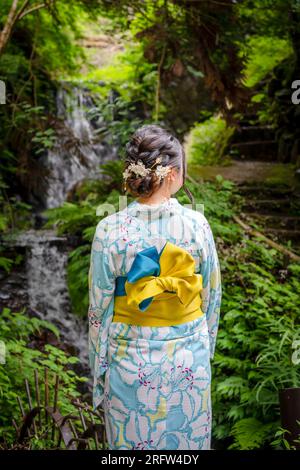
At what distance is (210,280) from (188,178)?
4.83 metres

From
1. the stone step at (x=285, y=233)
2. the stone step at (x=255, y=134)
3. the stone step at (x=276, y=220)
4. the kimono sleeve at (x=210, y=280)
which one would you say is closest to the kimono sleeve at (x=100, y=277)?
the kimono sleeve at (x=210, y=280)

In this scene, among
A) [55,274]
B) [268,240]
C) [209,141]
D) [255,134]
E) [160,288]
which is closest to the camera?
[160,288]

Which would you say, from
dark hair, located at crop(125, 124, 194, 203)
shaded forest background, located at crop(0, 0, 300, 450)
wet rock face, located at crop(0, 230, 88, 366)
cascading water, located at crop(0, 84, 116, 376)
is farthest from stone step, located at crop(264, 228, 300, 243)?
dark hair, located at crop(125, 124, 194, 203)

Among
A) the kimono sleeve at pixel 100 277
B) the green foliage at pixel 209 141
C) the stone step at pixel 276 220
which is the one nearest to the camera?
the kimono sleeve at pixel 100 277

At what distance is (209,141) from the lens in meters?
11.7

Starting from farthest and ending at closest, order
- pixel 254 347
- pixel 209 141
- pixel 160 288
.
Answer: pixel 209 141, pixel 254 347, pixel 160 288

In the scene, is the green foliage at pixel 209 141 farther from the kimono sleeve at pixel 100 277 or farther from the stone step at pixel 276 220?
the kimono sleeve at pixel 100 277

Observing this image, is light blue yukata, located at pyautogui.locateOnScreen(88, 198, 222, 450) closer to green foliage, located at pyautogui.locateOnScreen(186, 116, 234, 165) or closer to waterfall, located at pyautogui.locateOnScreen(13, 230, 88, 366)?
waterfall, located at pyautogui.locateOnScreen(13, 230, 88, 366)

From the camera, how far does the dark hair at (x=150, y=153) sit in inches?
85.9

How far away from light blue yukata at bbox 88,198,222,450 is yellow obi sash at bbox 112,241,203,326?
0.04 metres

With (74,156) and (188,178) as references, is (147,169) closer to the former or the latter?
(188,178)

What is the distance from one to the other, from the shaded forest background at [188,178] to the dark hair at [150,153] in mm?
1672

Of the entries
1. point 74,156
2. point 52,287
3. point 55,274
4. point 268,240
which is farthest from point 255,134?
point 52,287

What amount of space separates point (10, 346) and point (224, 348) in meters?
1.86
